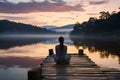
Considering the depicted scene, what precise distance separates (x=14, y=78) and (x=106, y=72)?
7.28m

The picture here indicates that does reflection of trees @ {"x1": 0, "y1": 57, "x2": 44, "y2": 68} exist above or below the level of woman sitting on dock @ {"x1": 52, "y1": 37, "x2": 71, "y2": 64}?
below

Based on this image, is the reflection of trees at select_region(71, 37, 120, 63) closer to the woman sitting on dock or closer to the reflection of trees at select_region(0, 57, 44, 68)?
the reflection of trees at select_region(0, 57, 44, 68)

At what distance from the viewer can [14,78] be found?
1991 centimetres

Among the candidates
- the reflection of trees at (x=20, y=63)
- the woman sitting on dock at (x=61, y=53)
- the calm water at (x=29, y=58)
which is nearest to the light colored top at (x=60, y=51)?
the woman sitting on dock at (x=61, y=53)

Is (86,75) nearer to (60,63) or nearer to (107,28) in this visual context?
(60,63)

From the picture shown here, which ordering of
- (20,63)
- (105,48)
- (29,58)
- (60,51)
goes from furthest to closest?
1. (105,48)
2. (29,58)
3. (20,63)
4. (60,51)

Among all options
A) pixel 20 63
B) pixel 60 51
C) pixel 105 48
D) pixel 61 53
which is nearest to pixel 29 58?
pixel 20 63

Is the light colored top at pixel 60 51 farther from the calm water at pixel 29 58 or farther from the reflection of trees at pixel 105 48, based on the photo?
the reflection of trees at pixel 105 48

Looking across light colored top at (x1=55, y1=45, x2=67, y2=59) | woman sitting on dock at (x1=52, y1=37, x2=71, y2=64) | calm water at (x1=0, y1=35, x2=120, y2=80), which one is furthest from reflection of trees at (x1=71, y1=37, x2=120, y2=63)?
light colored top at (x1=55, y1=45, x2=67, y2=59)

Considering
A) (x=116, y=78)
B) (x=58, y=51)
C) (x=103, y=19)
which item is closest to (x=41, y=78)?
(x=116, y=78)

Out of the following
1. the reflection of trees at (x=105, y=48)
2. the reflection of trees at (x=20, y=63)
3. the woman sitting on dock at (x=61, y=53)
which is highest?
the woman sitting on dock at (x=61, y=53)

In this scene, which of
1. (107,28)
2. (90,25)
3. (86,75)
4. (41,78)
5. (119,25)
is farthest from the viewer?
(90,25)

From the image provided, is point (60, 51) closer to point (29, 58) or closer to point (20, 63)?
point (20, 63)

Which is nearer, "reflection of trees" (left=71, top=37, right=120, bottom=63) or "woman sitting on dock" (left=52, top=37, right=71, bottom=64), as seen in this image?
"woman sitting on dock" (left=52, top=37, right=71, bottom=64)
